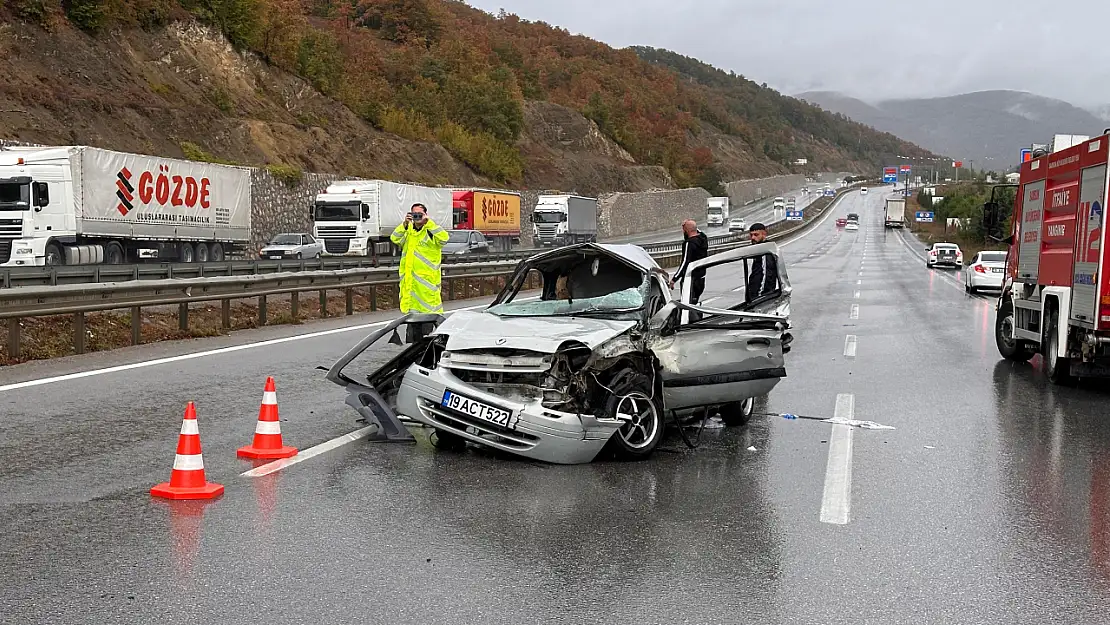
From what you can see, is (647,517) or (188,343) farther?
(188,343)

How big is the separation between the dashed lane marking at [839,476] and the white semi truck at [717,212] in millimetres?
100852

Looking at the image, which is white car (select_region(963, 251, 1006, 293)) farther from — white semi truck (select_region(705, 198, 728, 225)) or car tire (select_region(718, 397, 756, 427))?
white semi truck (select_region(705, 198, 728, 225))

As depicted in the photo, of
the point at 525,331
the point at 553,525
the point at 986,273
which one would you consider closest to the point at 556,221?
the point at 986,273

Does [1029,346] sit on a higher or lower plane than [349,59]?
lower

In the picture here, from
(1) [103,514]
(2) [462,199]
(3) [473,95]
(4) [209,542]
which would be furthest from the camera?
(3) [473,95]

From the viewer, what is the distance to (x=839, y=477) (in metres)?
7.50

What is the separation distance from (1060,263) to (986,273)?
21.7m

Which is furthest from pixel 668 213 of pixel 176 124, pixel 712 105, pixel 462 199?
pixel 712 105

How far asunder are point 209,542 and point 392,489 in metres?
1.47

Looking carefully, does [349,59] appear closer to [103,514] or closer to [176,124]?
[176,124]

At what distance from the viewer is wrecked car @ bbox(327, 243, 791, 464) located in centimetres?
747

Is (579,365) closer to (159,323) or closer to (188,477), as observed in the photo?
A: (188,477)

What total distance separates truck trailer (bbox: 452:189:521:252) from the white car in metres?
27.7

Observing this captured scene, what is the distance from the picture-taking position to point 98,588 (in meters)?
4.89
